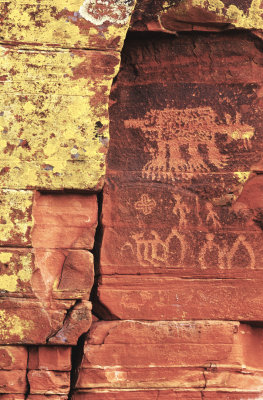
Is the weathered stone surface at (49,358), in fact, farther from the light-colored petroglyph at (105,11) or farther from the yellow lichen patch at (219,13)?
the yellow lichen patch at (219,13)

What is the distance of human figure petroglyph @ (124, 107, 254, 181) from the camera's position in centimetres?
422

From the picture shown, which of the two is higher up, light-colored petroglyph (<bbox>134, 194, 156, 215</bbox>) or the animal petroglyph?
light-colored petroglyph (<bbox>134, 194, 156, 215</bbox>)

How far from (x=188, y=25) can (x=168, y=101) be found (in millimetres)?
A: 581

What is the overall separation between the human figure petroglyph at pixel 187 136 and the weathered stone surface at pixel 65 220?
0.57m

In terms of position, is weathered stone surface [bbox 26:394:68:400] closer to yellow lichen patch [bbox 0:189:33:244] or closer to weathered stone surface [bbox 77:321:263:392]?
weathered stone surface [bbox 77:321:263:392]

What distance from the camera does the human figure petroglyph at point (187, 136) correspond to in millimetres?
4219

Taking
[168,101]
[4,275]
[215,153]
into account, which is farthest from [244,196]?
[4,275]

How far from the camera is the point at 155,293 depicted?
4.10m

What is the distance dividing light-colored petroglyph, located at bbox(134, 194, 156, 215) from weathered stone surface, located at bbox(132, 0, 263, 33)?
125 centimetres

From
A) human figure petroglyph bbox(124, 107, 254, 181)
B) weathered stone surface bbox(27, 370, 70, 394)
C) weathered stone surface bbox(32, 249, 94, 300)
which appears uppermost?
human figure petroglyph bbox(124, 107, 254, 181)

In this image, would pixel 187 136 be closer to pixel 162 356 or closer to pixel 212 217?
pixel 212 217

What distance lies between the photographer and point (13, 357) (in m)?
3.85

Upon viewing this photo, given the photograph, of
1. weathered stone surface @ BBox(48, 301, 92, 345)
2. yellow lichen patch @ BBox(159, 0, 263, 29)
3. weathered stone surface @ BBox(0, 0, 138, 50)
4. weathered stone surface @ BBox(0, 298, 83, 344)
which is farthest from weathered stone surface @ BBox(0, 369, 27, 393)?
yellow lichen patch @ BBox(159, 0, 263, 29)

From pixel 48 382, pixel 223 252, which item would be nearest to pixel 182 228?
pixel 223 252
